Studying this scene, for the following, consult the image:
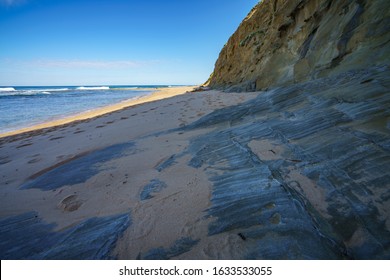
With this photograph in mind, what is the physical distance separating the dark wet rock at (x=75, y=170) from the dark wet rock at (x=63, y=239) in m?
0.89

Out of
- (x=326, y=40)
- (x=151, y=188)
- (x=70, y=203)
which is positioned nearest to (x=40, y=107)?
(x=70, y=203)

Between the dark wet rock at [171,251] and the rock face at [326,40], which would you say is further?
the rock face at [326,40]

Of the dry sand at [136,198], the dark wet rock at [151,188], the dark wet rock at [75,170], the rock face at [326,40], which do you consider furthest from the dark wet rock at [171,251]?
the rock face at [326,40]

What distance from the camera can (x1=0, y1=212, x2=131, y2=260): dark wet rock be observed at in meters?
1.52

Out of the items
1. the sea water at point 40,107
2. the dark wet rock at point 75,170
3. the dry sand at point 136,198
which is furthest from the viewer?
the sea water at point 40,107

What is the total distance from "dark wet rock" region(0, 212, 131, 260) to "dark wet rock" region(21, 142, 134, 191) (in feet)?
2.91

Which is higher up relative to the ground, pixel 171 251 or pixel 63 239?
pixel 171 251

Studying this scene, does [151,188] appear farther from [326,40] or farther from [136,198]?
[326,40]

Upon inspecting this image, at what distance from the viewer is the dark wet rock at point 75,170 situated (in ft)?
9.26

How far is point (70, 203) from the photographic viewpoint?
224 cm

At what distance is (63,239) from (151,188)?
853 mm

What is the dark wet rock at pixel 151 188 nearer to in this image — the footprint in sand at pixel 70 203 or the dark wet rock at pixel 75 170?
the footprint in sand at pixel 70 203
